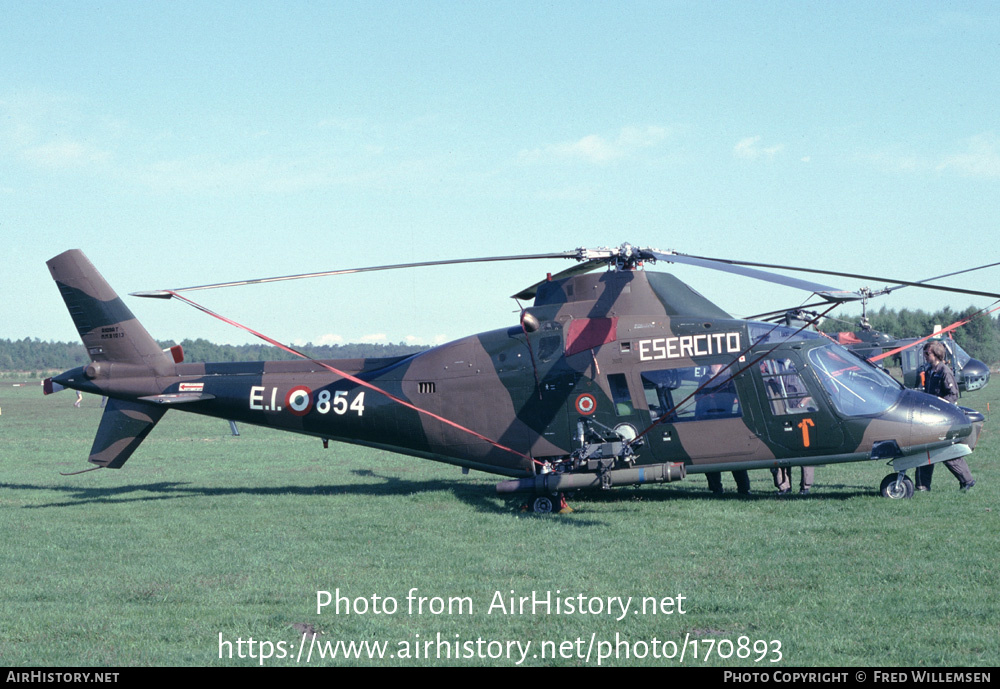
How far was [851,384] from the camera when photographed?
1393cm

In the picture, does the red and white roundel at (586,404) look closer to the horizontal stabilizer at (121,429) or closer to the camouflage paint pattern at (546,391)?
the camouflage paint pattern at (546,391)

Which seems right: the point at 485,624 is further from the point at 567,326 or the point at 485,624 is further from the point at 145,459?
the point at 145,459

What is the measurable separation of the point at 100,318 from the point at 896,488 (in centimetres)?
1401

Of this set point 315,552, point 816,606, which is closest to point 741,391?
point 816,606

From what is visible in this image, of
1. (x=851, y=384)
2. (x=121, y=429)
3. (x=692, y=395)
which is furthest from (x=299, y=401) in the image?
(x=851, y=384)

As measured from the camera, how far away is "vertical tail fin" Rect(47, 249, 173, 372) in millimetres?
15766

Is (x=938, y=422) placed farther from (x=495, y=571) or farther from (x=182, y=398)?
(x=182, y=398)

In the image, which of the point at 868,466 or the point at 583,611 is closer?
the point at 583,611

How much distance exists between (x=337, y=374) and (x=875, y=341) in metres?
23.5

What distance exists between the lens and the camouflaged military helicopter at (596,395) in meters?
13.7

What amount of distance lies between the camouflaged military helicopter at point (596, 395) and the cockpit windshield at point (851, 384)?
Result: 2 cm

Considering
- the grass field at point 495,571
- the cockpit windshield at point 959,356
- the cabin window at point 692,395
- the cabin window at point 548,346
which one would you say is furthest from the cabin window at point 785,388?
the cockpit windshield at point 959,356

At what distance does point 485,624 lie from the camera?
7.75m

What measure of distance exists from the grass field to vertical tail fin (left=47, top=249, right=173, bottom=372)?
8.76ft
